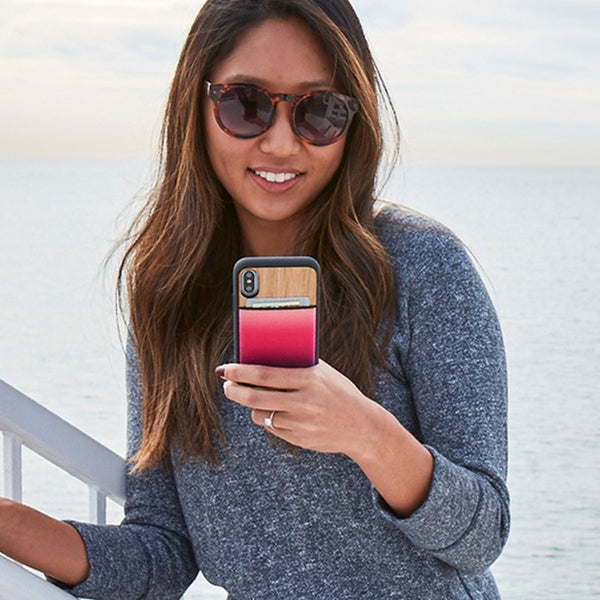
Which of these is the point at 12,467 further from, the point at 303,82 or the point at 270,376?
the point at 303,82

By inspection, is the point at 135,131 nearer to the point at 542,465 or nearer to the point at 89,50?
the point at 542,465

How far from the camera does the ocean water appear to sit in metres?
10.3

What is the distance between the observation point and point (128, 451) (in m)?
1.48

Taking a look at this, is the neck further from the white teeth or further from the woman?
the white teeth

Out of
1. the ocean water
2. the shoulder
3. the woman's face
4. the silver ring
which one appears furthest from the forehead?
the ocean water

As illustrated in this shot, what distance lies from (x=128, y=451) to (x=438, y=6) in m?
18.2

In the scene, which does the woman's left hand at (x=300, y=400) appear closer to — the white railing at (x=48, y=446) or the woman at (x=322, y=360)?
the woman at (x=322, y=360)

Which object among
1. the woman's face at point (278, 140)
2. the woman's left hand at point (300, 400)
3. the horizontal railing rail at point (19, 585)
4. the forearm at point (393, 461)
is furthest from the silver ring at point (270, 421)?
the woman's face at point (278, 140)

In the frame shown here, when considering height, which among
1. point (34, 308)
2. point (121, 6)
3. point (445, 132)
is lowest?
point (34, 308)

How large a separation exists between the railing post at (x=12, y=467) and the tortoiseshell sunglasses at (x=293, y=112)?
18.1 inches

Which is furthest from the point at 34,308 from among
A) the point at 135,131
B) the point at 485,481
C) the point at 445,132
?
the point at 485,481

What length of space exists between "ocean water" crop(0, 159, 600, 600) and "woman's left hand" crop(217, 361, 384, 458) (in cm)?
528

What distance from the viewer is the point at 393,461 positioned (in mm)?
1091

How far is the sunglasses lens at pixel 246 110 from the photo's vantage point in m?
1.30
